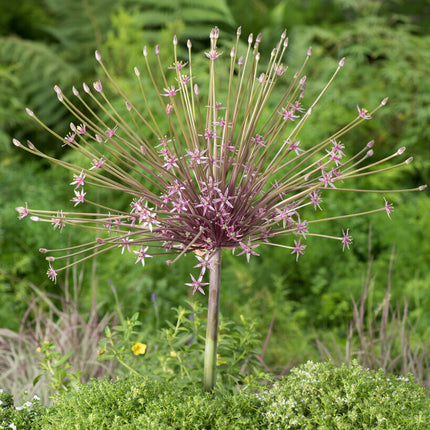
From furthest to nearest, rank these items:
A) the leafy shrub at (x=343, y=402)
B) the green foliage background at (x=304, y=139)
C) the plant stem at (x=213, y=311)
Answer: the green foliage background at (x=304, y=139), the plant stem at (x=213, y=311), the leafy shrub at (x=343, y=402)

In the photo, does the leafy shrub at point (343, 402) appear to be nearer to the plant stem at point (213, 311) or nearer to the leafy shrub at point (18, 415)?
the plant stem at point (213, 311)

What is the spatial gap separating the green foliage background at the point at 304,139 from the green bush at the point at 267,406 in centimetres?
78

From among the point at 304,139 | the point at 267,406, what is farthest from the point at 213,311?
the point at 304,139

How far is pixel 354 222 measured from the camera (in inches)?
168

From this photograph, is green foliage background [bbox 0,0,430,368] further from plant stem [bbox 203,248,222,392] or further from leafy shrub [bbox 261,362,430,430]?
plant stem [bbox 203,248,222,392]

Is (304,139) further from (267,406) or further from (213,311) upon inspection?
(267,406)

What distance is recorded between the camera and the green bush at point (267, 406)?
167 cm

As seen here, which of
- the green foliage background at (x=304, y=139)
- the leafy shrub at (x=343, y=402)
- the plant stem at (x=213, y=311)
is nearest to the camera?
the leafy shrub at (x=343, y=402)

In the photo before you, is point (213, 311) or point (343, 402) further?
point (213, 311)

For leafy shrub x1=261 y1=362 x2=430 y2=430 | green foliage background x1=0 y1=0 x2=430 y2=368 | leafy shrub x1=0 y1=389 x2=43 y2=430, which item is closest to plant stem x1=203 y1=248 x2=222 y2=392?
leafy shrub x1=261 y1=362 x2=430 y2=430

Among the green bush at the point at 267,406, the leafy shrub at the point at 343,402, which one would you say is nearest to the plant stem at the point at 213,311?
the green bush at the point at 267,406

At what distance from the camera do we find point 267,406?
1.79m

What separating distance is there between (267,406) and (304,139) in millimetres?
2826

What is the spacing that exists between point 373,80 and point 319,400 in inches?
188
